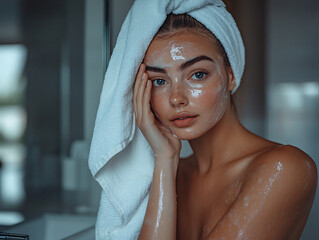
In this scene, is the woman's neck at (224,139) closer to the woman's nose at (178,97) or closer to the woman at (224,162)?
the woman at (224,162)

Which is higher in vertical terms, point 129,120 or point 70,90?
point 129,120

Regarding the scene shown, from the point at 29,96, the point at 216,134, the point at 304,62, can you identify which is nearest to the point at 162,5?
the point at 216,134

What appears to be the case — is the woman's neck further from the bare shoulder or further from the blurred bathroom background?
the blurred bathroom background

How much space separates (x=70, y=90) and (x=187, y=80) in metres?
1.11

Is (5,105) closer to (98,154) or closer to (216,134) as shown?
(98,154)

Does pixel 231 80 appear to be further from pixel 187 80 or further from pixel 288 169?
pixel 288 169

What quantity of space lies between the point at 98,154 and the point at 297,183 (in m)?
0.50

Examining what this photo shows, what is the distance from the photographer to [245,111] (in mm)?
2369

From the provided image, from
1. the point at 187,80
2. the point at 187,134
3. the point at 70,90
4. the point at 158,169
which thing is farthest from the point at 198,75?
the point at 70,90

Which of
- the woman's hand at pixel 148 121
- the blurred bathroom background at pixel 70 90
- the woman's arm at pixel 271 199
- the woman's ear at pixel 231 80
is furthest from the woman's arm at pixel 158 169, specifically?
the blurred bathroom background at pixel 70 90

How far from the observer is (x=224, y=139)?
994mm

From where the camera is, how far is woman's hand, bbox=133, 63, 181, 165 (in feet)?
2.88

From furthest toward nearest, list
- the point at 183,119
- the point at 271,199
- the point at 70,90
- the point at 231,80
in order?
the point at 70,90, the point at 231,80, the point at 183,119, the point at 271,199

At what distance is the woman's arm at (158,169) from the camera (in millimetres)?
829
